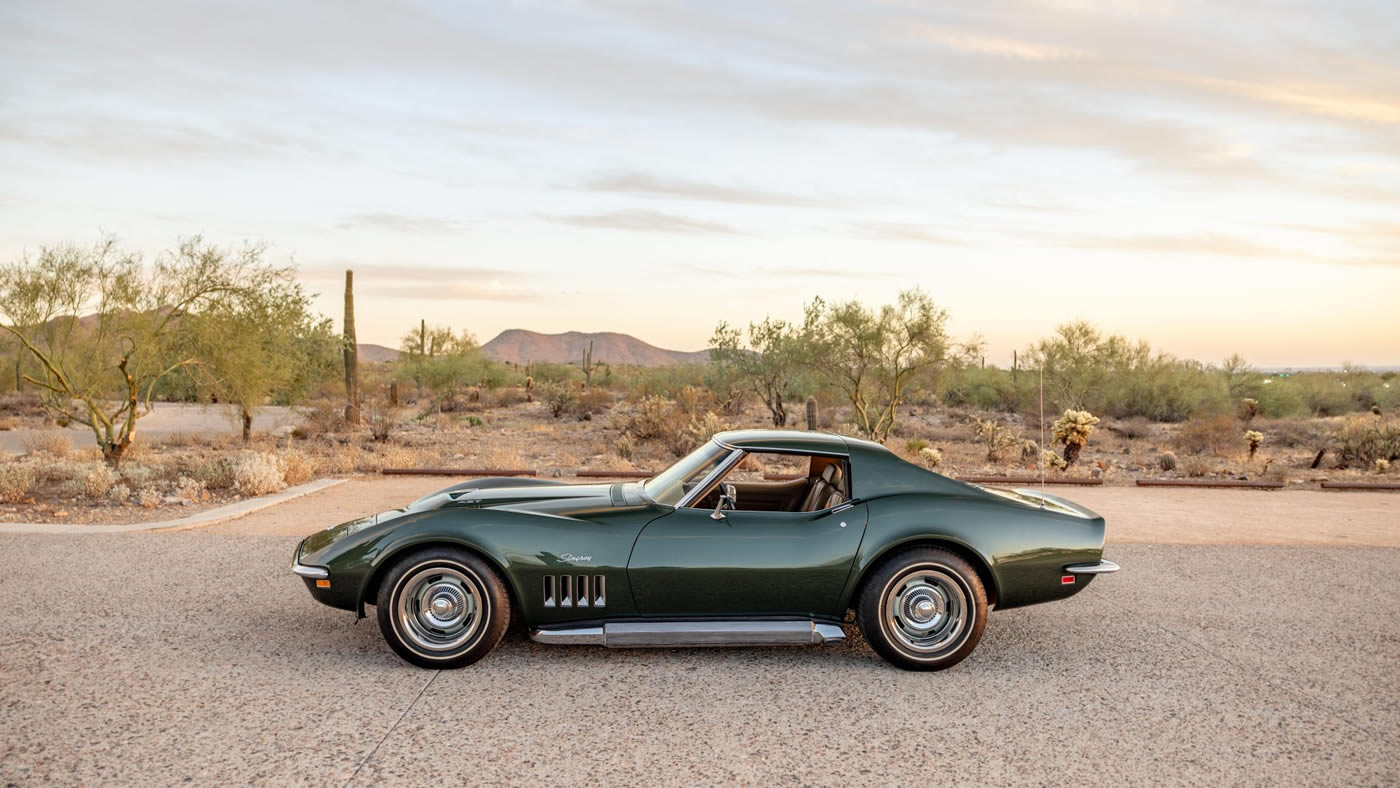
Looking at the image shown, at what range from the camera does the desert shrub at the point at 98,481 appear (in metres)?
12.4

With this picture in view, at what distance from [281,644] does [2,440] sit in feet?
63.4

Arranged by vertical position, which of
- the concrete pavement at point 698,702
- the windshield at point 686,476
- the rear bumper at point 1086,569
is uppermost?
the windshield at point 686,476

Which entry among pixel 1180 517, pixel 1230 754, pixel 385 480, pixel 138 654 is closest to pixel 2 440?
pixel 385 480

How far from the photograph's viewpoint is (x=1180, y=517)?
11266 mm

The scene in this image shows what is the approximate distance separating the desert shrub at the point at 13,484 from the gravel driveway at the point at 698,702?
19.0ft

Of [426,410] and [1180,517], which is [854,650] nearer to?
[1180,517]

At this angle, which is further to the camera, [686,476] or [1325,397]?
[1325,397]

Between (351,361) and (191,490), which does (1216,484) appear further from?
(351,361)

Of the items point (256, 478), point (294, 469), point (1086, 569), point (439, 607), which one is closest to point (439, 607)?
point (439, 607)

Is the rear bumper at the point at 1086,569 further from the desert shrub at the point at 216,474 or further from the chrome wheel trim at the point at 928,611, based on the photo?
the desert shrub at the point at 216,474

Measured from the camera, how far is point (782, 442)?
229 inches

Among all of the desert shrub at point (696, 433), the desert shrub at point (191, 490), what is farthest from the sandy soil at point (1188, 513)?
the desert shrub at point (696, 433)

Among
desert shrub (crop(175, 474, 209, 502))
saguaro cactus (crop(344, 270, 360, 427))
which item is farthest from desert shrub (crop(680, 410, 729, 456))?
desert shrub (crop(175, 474, 209, 502))

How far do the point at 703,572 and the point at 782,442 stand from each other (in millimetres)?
931
